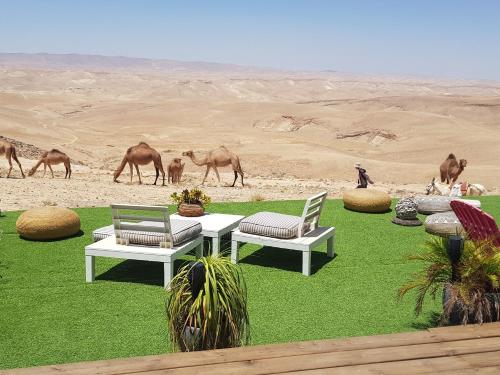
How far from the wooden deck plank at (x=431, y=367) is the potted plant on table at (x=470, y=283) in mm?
732

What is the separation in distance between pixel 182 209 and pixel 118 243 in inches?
83.5

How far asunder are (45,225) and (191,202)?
7.81ft

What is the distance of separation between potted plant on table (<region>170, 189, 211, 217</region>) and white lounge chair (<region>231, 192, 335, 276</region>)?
55.7 inches

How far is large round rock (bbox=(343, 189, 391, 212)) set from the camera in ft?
40.3

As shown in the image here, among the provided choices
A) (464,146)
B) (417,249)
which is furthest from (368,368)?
(464,146)

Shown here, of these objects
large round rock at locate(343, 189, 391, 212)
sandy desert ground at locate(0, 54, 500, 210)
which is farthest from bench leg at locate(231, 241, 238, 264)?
sandy desert ground at locate(0, 54, 500, 210)

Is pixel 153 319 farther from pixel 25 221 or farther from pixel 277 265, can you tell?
pixel 25 221

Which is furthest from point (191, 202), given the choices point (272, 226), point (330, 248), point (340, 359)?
point (340, 359)

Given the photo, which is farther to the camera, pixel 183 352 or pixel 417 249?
pixel 417 249

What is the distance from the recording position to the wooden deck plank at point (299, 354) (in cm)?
411

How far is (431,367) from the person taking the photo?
415cm

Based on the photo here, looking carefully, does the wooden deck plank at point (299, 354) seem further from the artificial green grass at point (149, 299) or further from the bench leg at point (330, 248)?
the bench leg at point (330, 248)

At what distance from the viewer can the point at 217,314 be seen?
462 cm

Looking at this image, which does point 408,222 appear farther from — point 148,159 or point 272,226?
point 148,159
